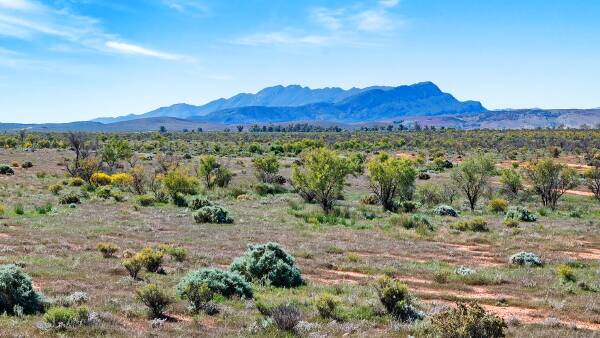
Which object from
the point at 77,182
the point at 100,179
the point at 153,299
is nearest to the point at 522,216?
the point at 153,299

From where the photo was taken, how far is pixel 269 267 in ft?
52.6

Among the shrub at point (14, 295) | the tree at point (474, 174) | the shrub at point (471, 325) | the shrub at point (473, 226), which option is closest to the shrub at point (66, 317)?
the shrub at point (14, 295)

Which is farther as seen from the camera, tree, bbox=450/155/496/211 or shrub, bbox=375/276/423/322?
tree, bbox=450/155/496/211

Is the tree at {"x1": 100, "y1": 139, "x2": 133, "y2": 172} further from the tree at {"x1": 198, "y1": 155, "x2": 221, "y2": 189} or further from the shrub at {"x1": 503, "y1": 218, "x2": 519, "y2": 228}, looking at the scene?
the shrub at {"x1": 503, "y1": 218, "x2": 519, "y2": 228}

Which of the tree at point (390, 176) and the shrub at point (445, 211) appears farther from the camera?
the tree at point (390, 176)

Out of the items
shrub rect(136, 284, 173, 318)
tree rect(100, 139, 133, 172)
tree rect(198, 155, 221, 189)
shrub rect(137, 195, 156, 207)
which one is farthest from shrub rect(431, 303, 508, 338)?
tree rect(100, 139, 133, 172)

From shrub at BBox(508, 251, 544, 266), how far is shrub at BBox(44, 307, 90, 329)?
1535 centimetres

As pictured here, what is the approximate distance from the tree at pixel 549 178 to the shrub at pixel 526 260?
2042 centimetres

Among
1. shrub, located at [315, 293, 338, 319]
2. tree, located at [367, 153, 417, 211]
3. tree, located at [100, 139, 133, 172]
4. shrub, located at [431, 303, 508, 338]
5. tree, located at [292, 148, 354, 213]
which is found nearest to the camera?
shrub, located at [431, 303, 508, 338]

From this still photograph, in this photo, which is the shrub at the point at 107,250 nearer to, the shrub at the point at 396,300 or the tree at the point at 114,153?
the shrub at the point at 396,300

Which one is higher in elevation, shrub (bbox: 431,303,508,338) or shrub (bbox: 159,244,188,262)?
shrub (bbox: 431,303,508,338)

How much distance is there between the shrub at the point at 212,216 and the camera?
2816 cm

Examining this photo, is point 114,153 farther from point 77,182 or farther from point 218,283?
point 218,283

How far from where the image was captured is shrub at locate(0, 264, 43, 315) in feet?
37.5
